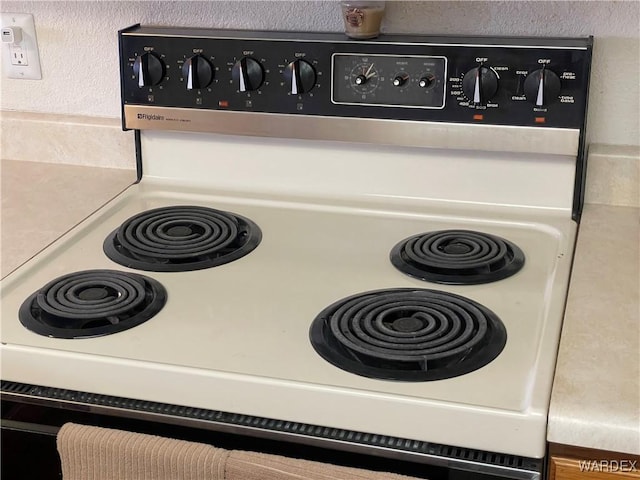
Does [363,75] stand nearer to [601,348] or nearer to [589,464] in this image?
[601,348]

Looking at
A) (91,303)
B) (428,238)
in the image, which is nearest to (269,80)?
(428,238)

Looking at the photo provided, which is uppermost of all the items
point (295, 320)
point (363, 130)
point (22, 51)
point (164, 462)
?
point (22, 51)

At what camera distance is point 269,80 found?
1.47 m

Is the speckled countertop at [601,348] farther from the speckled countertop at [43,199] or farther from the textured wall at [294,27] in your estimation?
the speckled countertop at [43,199]

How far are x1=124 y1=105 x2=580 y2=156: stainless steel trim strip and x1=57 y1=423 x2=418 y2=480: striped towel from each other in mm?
634

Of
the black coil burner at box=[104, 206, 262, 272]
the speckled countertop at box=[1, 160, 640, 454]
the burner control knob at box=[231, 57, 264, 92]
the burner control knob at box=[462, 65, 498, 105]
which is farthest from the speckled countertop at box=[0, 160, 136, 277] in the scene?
the burner control knob at box=[462, 65, 498, 105]

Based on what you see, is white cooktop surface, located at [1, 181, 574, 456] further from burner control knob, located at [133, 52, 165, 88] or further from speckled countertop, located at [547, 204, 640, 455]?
burner control knob, located at [133, 52, 165, 88]

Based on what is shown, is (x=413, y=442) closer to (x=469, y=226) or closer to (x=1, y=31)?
(x=469, y=226)

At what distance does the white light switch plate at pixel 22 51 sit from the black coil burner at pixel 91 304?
0.64m

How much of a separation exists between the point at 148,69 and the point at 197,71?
94mm

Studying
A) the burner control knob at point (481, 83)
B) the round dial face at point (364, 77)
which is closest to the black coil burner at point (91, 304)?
the round dial face at point (364, 77)

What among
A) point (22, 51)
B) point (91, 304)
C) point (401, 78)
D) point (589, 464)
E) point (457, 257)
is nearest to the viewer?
point (589, 464)

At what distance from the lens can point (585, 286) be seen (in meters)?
1.19

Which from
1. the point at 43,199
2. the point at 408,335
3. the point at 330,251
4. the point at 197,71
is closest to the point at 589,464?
the point at 408,335
